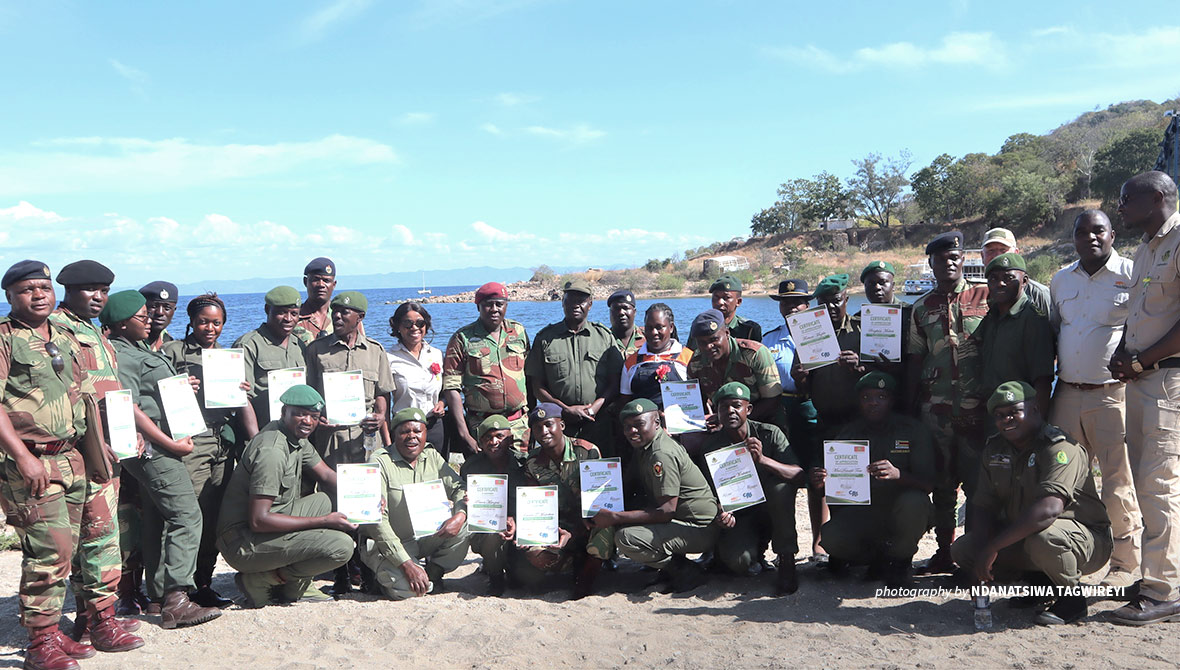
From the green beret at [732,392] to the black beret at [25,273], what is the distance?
429 cm

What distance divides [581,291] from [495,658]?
2999mm

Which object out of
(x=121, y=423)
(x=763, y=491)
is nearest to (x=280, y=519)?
(x=121, y=423)

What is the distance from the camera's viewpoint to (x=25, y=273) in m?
4.39

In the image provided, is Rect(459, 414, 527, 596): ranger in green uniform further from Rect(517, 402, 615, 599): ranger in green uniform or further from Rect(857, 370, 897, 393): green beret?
Rect(857, 370, 897, 393): green beret

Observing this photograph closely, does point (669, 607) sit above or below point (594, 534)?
below

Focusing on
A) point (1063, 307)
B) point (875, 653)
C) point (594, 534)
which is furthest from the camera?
point (594, 534)

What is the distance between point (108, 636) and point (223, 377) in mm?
1812

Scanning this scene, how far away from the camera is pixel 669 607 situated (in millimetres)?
5527

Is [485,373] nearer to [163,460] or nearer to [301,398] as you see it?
[301,398]

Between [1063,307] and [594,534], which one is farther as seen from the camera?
[594,534]

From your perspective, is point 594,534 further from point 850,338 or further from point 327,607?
point 850,338

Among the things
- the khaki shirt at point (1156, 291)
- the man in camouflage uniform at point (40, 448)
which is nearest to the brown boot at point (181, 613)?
the man in camouflage uniform at point (40, 448)

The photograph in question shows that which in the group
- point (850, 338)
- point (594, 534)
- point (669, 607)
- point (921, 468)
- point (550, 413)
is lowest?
point (669, 607)

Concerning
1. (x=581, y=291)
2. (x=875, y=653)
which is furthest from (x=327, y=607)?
(x=875, y=653)
